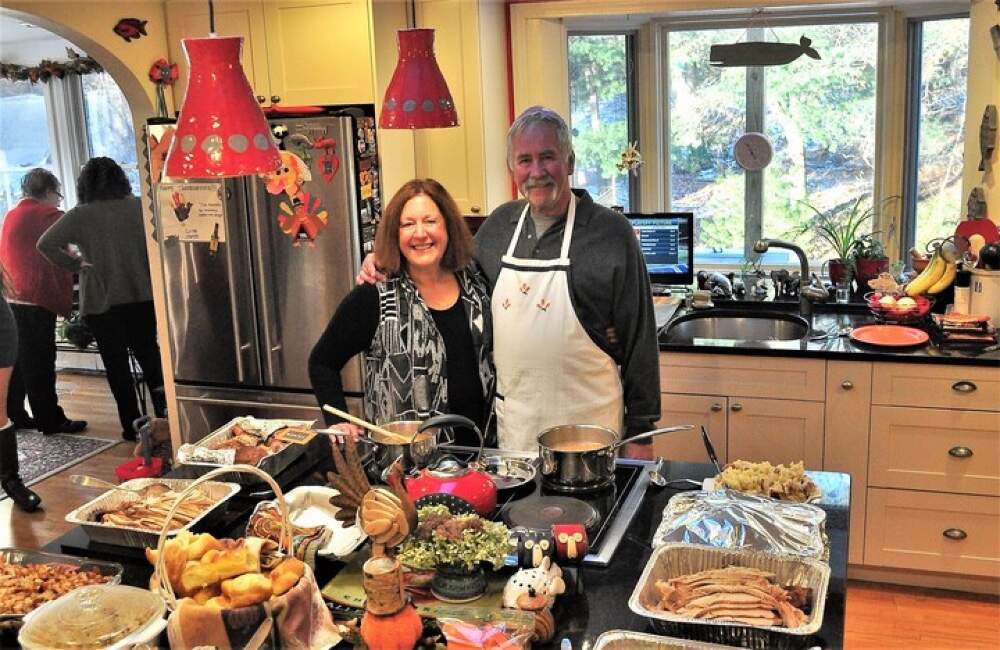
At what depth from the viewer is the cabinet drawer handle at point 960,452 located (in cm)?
333

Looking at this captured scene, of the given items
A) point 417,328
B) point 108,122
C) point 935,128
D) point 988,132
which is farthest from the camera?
point 108,122

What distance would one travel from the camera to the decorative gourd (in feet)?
4.66

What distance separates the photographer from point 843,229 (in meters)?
4.41

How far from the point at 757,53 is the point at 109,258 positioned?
11.2ft

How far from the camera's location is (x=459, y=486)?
6.04 feet

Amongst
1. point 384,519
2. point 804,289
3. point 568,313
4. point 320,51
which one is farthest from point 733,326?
point 384,519

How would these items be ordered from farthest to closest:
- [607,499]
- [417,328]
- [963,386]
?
[963,386]
[417,328]
[607,499]

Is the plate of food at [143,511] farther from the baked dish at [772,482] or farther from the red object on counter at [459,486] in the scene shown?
the baked dish at [772,482]

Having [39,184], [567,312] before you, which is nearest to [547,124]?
[567,312]

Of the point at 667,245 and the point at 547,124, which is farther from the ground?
the point at 547,124

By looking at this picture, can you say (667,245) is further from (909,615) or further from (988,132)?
(909,615)

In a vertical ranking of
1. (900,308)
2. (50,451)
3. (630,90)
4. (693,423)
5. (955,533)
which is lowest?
(50,451)

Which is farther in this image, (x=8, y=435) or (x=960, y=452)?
(x=8, y=435)

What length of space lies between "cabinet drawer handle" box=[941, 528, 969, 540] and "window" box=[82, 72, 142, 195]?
561cm
